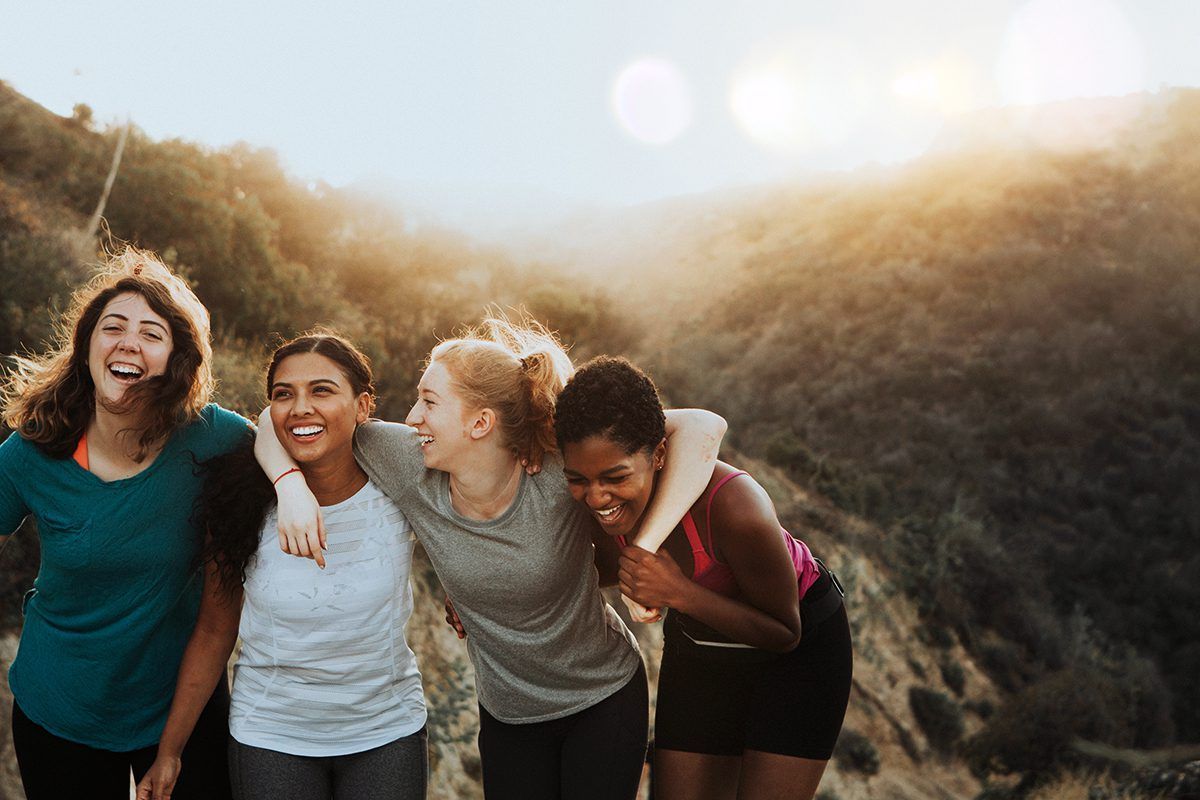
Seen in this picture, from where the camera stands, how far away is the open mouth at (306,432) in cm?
249

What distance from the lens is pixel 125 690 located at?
95.6 inches

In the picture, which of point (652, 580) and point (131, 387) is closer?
point (652, 580)

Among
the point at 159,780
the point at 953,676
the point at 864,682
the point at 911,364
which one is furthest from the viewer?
the point at 911,364

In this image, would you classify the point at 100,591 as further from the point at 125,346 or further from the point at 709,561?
the point at 709,561

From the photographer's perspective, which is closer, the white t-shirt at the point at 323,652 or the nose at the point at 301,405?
the white t-shirt at the point at 323,652

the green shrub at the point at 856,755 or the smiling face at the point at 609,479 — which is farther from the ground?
the smiling face at the point at 609,479

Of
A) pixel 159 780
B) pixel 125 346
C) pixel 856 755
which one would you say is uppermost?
pixel 125 346

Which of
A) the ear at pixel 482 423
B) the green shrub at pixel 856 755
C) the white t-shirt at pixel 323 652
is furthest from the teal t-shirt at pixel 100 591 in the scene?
the green shrub at pixel 856 755

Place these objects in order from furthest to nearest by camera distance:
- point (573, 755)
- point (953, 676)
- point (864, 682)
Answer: point (953, 676)
point (864, 682)
point (573, 755)

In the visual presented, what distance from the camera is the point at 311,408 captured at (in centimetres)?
249

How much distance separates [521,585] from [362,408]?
795 mm

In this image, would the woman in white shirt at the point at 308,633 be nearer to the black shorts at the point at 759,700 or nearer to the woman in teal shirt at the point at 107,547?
the woman in teal shirt at the point at 107,547

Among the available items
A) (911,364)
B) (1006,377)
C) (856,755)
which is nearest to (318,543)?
(856,755)

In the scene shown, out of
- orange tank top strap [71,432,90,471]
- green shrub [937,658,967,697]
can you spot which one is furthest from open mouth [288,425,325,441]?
green shrub [937,658,967,697]
